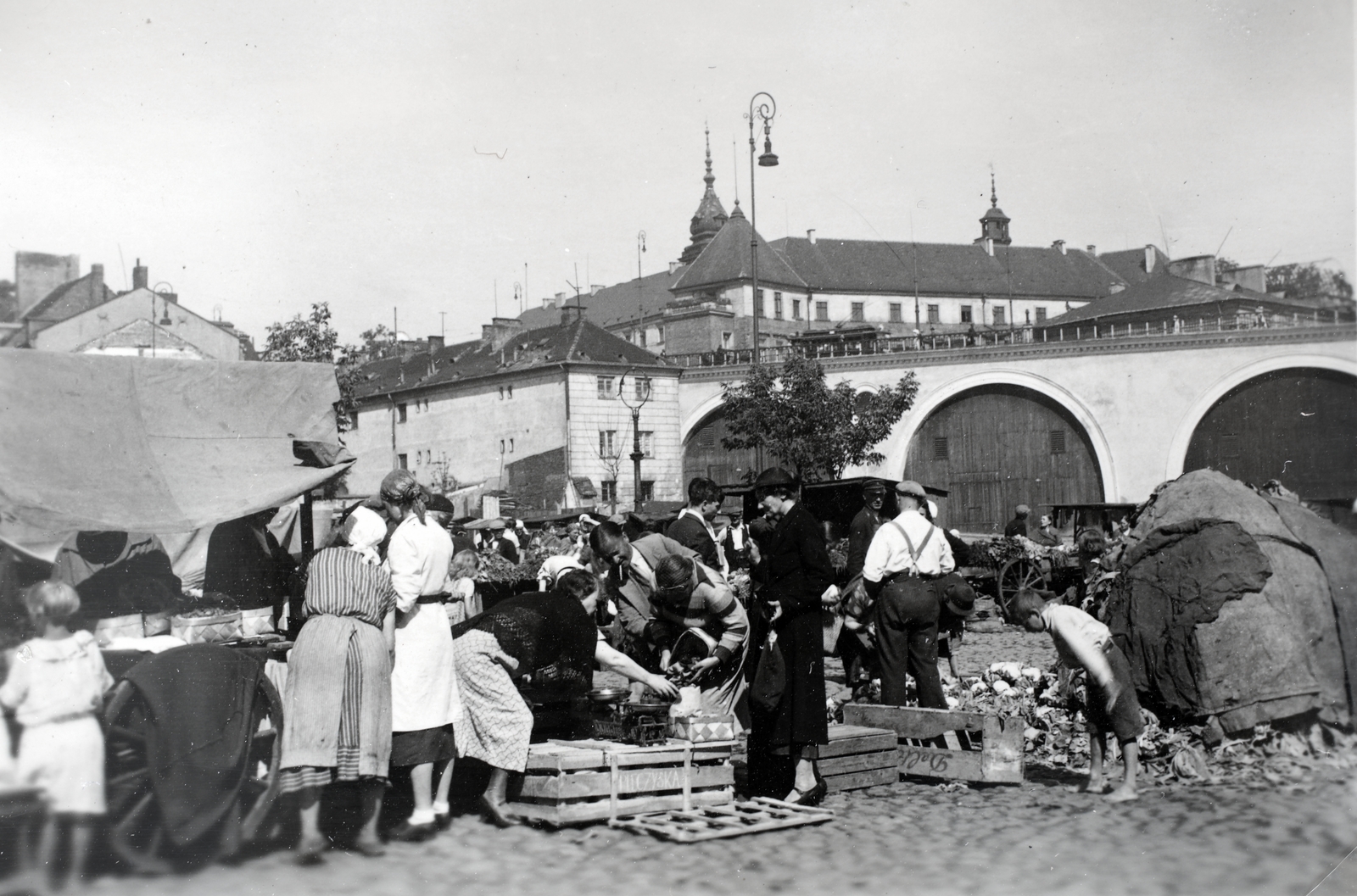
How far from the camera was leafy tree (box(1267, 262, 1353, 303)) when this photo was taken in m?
7.13

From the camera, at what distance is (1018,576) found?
18922mm

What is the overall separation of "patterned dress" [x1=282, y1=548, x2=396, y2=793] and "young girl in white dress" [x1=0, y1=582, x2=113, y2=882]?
2.85 feet

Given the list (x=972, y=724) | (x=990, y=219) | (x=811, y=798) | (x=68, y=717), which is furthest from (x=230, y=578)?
(x=990, y=219)

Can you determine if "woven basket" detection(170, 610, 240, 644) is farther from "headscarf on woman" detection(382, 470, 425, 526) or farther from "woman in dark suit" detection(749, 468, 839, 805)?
"woman in dark suit" detection(749, 468, 839, 805)

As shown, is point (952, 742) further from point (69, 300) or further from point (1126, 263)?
point (1126, 263)

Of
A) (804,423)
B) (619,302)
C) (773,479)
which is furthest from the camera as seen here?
(619,302)

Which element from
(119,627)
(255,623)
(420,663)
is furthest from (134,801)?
(255,623)

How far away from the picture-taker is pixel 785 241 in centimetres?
8444

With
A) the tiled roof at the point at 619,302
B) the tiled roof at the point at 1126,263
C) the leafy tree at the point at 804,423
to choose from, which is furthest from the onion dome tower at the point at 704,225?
the leafy tree at the point at 804,423

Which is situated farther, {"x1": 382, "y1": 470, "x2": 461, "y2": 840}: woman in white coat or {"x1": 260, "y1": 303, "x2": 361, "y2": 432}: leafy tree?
{"x1": 260, "y1": 303, "x2": 361, "y2": 432}: leafy tree

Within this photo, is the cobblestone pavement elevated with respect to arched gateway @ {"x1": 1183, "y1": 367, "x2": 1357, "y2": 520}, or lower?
lower

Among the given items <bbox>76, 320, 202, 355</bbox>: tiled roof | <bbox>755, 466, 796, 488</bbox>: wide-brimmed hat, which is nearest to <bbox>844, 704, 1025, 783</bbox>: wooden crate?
<bbox>755, 466, 796, 488</bbox>: wide-brimmed hat

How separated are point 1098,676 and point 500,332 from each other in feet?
182

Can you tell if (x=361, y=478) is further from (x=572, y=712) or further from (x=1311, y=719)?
(x=1311, y=719)
